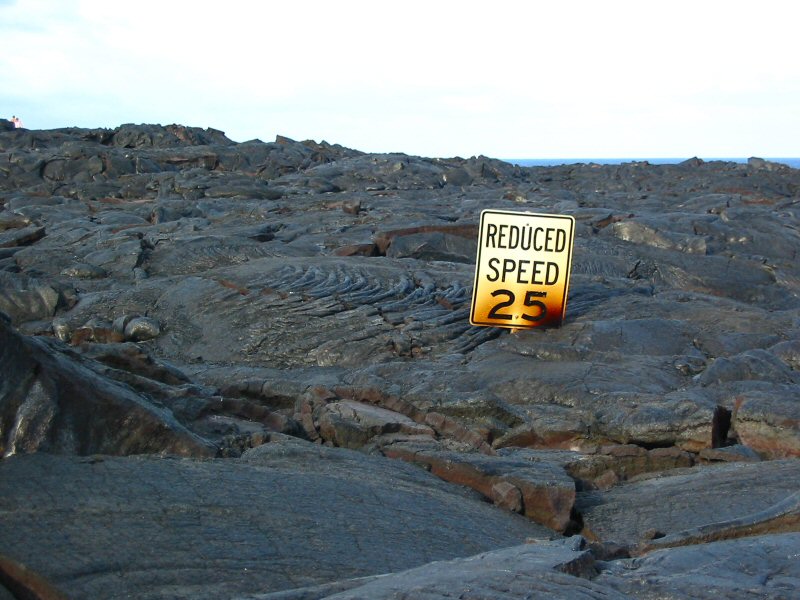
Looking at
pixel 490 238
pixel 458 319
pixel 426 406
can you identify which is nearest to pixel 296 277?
pixel 458 319

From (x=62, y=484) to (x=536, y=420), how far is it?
5.42m

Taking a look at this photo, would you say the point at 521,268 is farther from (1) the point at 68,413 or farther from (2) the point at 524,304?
(1) the point at 68,413

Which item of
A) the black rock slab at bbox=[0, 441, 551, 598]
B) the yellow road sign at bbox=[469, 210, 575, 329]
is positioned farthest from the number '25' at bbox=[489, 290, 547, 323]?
the black rock slab at bbox=[0, 441, 551, 598]

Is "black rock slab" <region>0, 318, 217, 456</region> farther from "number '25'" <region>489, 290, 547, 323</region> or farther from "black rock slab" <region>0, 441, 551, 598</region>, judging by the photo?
"number '25'" <region>489, 290, 547, 323</region>

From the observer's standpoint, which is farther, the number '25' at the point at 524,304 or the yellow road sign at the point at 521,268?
the number '25' at the point at 524,304

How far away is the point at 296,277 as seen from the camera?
15828 mm

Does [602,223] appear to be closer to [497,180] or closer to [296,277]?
[296,277]

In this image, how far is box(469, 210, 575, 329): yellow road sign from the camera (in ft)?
40.7

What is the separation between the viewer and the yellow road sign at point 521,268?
12398 millimetres

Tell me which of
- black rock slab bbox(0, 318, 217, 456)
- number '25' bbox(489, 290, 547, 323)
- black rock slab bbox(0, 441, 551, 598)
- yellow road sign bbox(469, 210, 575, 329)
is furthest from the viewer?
number '25' bbox(489, 290, 547, 323)

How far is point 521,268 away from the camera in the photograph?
41.3ft

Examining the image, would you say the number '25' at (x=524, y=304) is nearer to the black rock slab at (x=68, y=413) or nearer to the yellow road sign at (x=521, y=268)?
the yellow road sign at (x=521, y=268)

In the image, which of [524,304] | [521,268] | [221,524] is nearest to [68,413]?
[221,524]

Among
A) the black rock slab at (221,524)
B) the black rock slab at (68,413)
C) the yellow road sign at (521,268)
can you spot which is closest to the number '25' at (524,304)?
the yellow road sign at (521,268)
